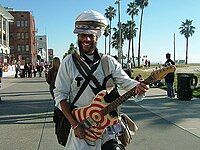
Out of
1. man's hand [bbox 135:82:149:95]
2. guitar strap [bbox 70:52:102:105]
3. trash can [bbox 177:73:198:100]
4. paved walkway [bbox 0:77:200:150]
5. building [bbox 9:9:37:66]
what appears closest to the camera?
man's hand [bbox 135:82:149:95]

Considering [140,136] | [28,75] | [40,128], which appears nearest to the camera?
[140,136]

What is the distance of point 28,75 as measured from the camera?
47.5 meters

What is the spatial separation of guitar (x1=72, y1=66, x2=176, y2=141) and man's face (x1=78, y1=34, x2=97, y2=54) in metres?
0.40

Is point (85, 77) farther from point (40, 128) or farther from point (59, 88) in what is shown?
point (40, 128)

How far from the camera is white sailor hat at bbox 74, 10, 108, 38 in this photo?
3291mm

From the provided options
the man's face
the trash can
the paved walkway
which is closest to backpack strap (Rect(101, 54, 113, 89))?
the man's face

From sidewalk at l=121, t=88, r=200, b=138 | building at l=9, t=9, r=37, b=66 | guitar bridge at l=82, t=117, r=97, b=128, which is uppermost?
building at l=9, t=9, r=37, b=66

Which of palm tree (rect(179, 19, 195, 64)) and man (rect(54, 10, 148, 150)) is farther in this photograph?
palm tree (rect(179, 19, 195, 64))

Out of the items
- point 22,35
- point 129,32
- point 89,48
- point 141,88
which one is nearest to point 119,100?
point 141,88

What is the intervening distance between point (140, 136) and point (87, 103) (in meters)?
5.03

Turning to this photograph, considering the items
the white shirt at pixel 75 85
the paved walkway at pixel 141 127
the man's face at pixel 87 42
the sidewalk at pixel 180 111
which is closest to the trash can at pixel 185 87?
the sidewalk at pixel 180 111

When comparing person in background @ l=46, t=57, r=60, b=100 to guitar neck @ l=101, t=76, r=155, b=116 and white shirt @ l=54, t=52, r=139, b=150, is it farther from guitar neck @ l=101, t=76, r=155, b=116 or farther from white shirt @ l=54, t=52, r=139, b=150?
guitar neck @ l=101, t=76, r=155, b=116

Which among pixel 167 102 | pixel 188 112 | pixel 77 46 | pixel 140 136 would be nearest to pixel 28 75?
pixel 167 102

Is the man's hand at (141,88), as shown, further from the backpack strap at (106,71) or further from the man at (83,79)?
the backpack strap at (106,71)
